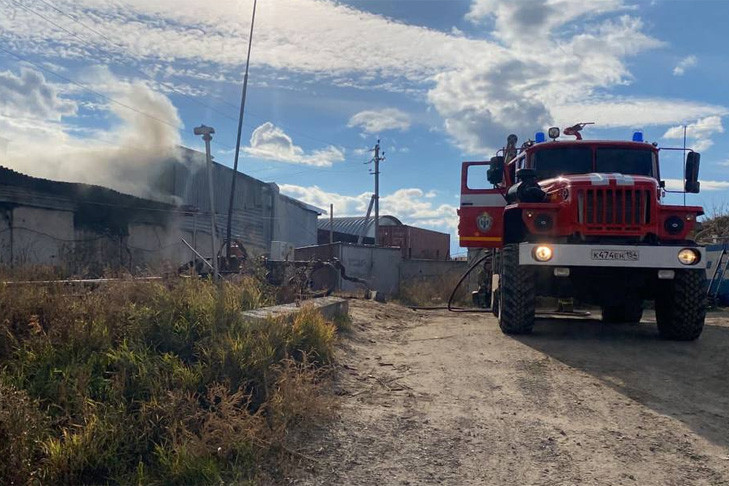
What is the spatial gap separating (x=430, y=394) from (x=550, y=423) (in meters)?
1.20

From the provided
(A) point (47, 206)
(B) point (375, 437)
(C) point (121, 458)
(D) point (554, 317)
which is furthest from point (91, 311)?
(A) point (47, 206)

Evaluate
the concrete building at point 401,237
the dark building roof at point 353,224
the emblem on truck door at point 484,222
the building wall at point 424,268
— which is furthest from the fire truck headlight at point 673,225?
the dark building roof at point 353,224

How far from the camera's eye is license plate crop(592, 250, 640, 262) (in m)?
7.82

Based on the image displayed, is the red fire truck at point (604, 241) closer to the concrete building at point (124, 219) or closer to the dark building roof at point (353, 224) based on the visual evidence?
the concrete building at point (124, 219)

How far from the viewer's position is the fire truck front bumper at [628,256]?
25.7ft

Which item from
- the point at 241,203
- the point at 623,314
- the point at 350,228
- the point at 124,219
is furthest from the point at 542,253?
the point at 350,228

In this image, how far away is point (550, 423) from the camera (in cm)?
510

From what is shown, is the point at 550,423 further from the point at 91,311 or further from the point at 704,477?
the point at 91,311

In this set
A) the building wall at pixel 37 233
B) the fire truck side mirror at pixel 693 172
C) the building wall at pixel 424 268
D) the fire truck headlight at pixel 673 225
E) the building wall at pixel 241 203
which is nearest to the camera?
the fire truck headlight at pixel 673 225

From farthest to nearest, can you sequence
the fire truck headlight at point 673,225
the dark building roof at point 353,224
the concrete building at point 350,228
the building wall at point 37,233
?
the dark building roof at point 353,224 < the concrete building at point 350,228 < the building wall at point 37,233 < the fire truck headlight at point 673,225

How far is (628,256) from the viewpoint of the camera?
783 centimetres

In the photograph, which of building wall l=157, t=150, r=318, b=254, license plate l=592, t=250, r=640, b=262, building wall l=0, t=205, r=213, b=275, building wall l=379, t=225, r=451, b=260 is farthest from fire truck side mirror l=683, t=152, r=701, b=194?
building wall l=379, t=225, r=451, b=260

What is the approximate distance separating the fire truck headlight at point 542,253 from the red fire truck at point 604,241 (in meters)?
0.01

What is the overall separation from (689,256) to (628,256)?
0.83 meters
